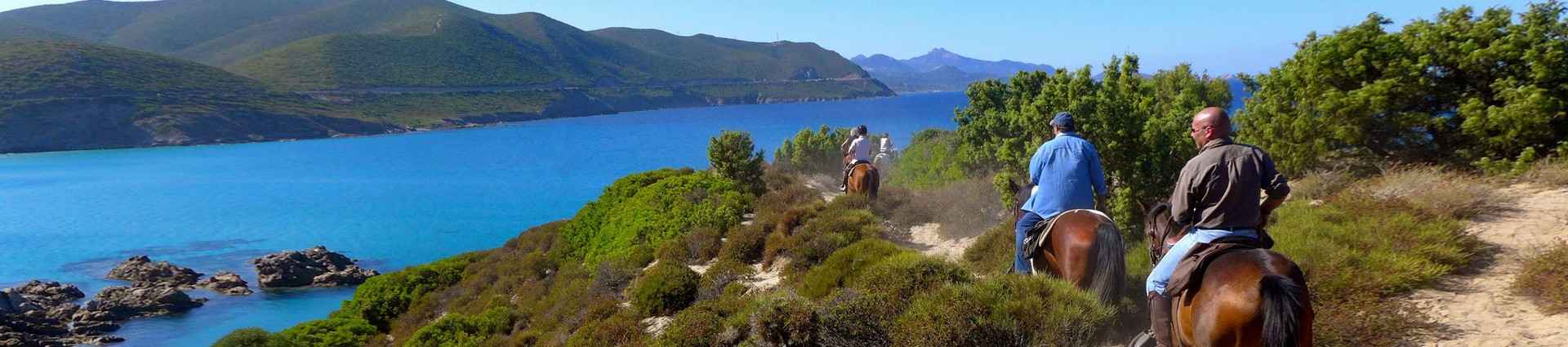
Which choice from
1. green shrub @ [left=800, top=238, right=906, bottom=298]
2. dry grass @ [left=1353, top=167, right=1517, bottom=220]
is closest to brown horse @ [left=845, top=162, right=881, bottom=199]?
green shrub @ [left=800, top=238, right=906, bottom=298]

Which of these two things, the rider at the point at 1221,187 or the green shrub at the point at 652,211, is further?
the green shrub at the point at 652,211

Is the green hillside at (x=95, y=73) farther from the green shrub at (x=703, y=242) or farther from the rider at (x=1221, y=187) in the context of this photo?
the rider at (x=1221, y=187)

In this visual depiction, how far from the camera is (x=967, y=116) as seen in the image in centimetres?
2205

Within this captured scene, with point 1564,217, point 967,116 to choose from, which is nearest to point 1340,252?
point 1564,217

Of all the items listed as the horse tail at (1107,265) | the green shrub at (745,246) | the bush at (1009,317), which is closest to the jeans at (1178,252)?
the horse tail at (1107,265)

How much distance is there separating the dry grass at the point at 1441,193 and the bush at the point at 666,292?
30.1 ft

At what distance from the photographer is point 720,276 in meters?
12.9

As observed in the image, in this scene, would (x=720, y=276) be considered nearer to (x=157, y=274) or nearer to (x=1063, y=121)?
(x=1063, y=121)

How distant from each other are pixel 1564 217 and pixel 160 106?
464 feet

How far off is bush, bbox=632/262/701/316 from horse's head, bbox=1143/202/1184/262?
773 centimetres

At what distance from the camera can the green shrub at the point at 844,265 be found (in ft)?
35.2

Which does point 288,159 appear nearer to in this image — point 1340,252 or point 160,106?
point 160,106

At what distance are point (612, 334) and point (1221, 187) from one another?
327 inches

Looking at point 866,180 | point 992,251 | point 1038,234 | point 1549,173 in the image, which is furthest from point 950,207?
point 1549,173
